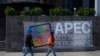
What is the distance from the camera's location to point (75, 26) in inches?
935

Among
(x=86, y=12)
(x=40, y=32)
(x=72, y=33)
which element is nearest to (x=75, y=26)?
(x=72, y=33)

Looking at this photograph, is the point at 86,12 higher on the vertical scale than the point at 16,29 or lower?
higher

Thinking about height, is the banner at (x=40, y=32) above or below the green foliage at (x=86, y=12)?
below

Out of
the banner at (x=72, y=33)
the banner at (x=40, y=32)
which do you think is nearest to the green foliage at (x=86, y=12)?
the banner at (x=72, y=33)

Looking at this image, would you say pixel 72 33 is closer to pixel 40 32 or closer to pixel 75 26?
pixel 75 26

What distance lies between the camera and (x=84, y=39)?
2377cm

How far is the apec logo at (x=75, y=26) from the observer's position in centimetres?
2367

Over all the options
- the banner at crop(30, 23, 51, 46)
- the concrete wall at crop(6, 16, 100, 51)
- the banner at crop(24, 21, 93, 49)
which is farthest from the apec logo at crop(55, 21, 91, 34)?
the banner at crop(30, 23, 51, 46)

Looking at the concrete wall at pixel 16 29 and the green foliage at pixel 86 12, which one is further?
the green foliage at pixel 86 12

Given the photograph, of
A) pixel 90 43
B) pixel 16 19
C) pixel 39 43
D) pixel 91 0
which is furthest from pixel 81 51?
pixel 91 0

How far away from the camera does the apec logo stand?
23.7 m

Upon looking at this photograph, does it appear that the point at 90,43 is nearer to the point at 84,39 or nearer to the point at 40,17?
the point at 84,39

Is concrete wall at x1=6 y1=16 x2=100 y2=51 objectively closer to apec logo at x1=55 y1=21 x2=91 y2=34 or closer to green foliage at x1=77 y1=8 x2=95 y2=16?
apec logo at x1=55 y1=21 x2=91 y2=34

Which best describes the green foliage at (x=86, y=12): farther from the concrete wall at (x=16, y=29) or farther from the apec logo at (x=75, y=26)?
the concrete wall at (x=16, y=29)
